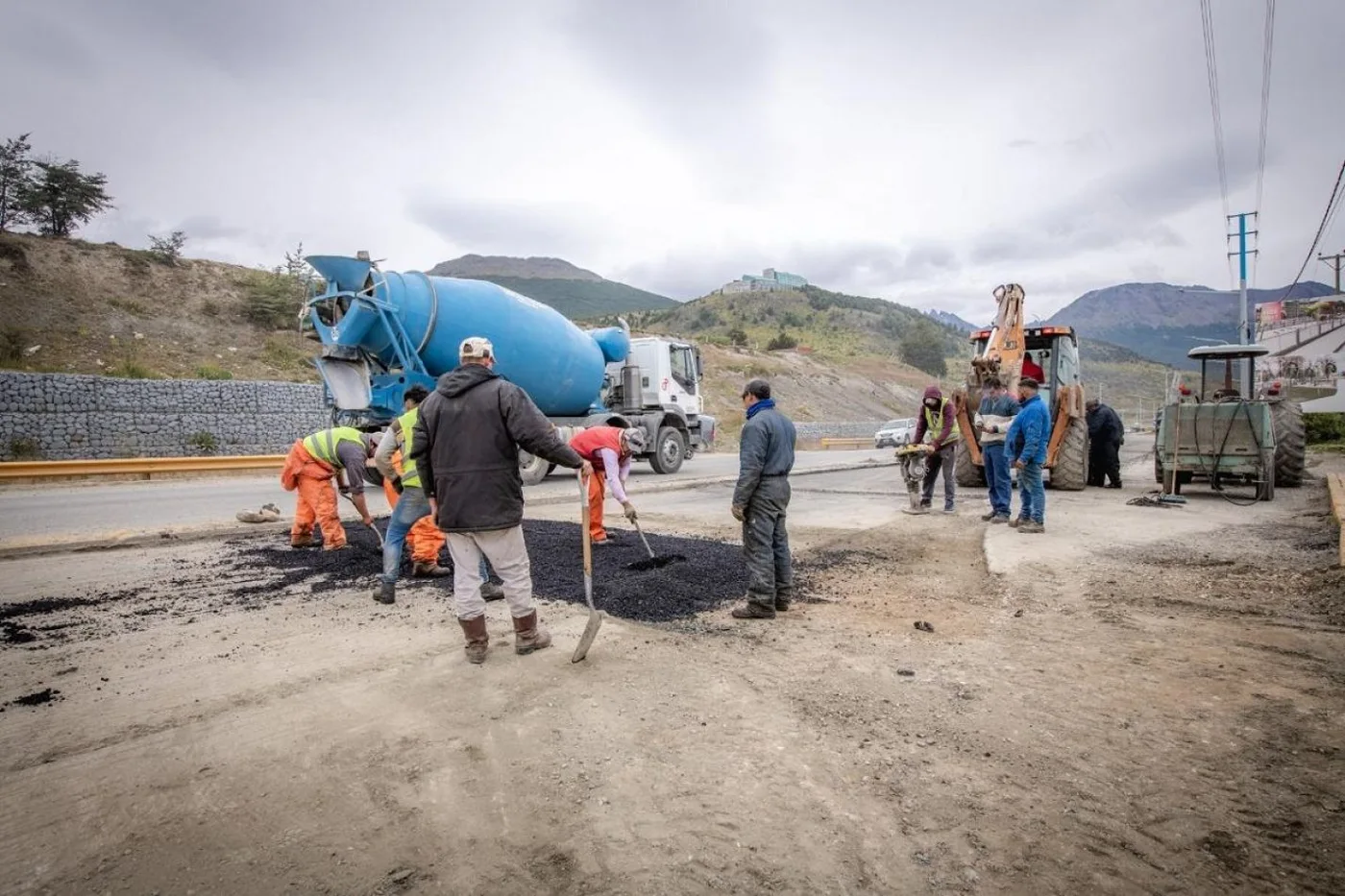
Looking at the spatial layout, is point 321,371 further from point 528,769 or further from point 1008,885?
point 1008,885

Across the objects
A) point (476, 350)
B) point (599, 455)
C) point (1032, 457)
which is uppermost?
point (476, 350)

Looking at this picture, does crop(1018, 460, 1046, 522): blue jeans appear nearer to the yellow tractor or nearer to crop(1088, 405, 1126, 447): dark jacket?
the yellow tractor

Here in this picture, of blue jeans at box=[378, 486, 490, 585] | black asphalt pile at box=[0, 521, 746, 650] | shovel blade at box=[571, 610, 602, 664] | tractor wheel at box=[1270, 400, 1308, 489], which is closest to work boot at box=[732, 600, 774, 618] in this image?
black asphalt pile at box=[0, 521, 746, 650]

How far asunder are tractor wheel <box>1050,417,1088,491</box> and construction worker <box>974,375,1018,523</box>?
2.74 metres

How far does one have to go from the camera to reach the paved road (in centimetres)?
810

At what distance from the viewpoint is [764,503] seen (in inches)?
188

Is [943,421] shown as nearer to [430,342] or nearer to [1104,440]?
[1104,440]

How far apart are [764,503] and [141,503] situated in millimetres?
10494

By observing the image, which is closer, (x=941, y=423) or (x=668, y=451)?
(x=941, y=423)

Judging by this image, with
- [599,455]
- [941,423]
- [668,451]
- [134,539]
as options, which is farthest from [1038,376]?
[134,539]

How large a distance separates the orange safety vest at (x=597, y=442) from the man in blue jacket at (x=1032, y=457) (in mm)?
4548

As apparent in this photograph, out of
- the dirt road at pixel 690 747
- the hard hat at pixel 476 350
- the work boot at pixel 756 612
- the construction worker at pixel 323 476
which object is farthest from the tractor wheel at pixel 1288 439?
the construction worker at pixel 323 476

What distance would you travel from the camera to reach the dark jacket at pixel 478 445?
12.3 ft

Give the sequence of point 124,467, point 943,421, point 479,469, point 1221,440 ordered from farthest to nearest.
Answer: point 124,467 → point 1221,440 → point 943,421 → point 479,469
